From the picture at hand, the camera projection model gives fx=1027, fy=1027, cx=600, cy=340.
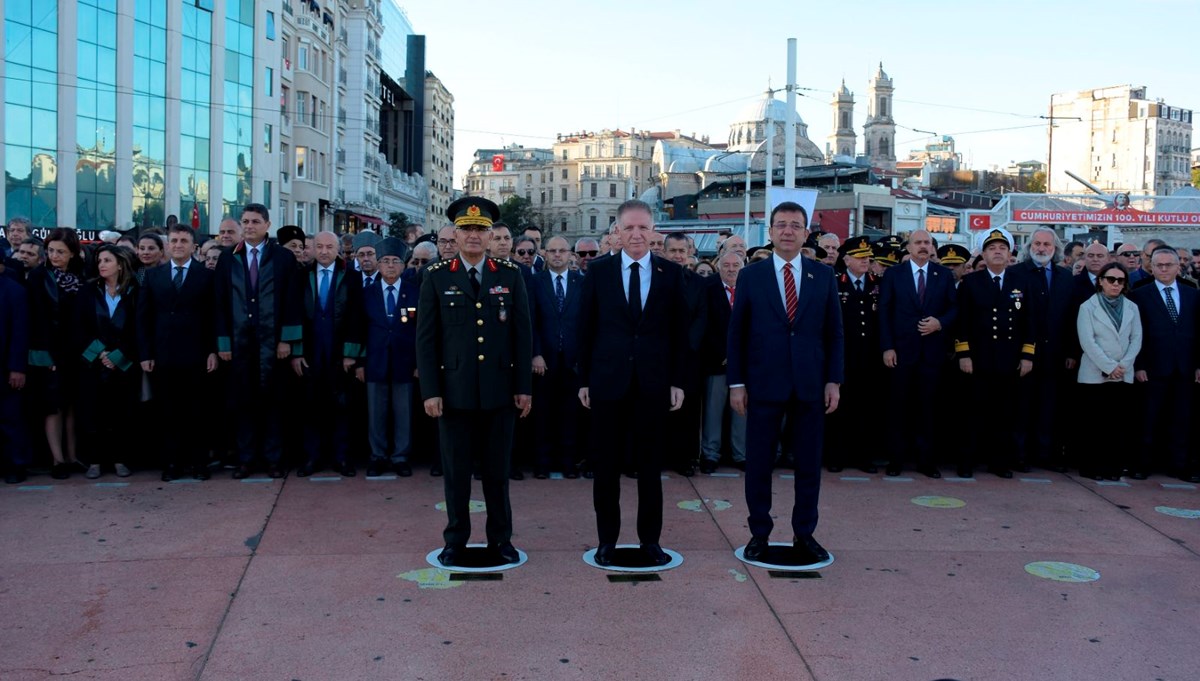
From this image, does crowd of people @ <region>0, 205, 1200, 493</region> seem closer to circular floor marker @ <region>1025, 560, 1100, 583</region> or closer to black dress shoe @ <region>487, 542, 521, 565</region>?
black dress shoe @ <region>487, 542, 521, 565</region>

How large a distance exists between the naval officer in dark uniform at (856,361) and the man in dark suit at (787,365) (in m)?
2.65

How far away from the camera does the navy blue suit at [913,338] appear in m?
8.58

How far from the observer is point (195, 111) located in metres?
38.5

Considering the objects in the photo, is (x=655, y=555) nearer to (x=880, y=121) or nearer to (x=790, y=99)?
(x=790, y=99)

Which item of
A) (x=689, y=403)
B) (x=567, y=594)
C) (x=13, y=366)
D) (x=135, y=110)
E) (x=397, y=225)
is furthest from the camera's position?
(x=397, y=225)

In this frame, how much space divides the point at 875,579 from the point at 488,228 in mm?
2941

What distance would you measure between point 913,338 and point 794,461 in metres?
3.06

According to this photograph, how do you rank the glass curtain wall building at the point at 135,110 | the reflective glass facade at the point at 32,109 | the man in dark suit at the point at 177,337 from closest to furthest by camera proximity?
the man in dark suit at the point at 177,337 < the reflective glass facade at the point at 32,109 < the glass curtain wall building at the point at 135,110

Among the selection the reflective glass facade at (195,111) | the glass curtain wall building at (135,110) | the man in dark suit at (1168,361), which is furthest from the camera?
the reflective glass facade at (195,111)

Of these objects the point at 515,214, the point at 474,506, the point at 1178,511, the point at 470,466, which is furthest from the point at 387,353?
the point at 515,214

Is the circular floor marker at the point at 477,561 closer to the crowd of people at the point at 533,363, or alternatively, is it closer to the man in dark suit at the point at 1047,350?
the crowd of people at the point at 533,363

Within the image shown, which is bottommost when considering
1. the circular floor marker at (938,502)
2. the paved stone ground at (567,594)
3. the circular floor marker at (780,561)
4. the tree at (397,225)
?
the paved stone ground at (567,594)

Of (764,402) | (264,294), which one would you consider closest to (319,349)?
(264,294)

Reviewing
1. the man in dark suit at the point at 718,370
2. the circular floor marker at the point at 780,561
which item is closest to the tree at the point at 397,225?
the man in dark suit at the point at 718,370
